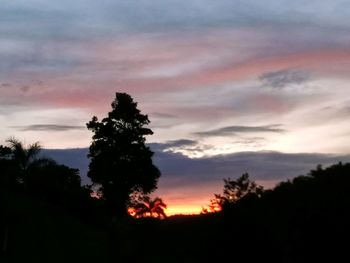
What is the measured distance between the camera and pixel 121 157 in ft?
213

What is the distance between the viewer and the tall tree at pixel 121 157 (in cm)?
6362

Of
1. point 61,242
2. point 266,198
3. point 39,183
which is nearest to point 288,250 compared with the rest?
point 266,198

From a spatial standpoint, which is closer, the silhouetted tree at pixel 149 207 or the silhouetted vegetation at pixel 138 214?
the silhouetted vegetation at pixel 138 214

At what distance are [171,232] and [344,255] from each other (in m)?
21.0

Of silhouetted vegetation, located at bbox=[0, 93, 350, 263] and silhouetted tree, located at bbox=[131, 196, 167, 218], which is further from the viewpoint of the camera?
silhouetted tree, located at bbox=[131, 196, 167, 218]

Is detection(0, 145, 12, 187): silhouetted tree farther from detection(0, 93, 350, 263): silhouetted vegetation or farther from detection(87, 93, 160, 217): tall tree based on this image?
detection(87, 93, 160, 217): tall tree

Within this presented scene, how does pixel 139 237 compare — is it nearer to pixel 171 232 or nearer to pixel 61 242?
pixel 171 232

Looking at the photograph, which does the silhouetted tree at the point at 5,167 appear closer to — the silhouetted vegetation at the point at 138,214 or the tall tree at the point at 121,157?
the silhouetted vegetation at the point at 138,214

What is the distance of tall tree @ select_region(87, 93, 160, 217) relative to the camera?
63.6 metres

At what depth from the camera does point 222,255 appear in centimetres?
2120

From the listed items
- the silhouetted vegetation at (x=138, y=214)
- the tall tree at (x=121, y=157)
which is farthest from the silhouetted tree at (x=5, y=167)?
the tall tree at (x=121, y=157)

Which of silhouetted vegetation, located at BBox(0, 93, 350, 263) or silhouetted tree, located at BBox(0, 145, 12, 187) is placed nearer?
silhouetted vegetation, located at BBox(0, 93, 350, 263)

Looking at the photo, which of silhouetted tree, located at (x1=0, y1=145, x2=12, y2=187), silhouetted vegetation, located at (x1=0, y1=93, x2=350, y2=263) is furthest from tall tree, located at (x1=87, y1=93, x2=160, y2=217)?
silhouetted tree, located at (x1=0, y1=145, x2=12, y2=187)

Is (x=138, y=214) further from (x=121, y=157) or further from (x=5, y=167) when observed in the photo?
(x=5, y=167)
